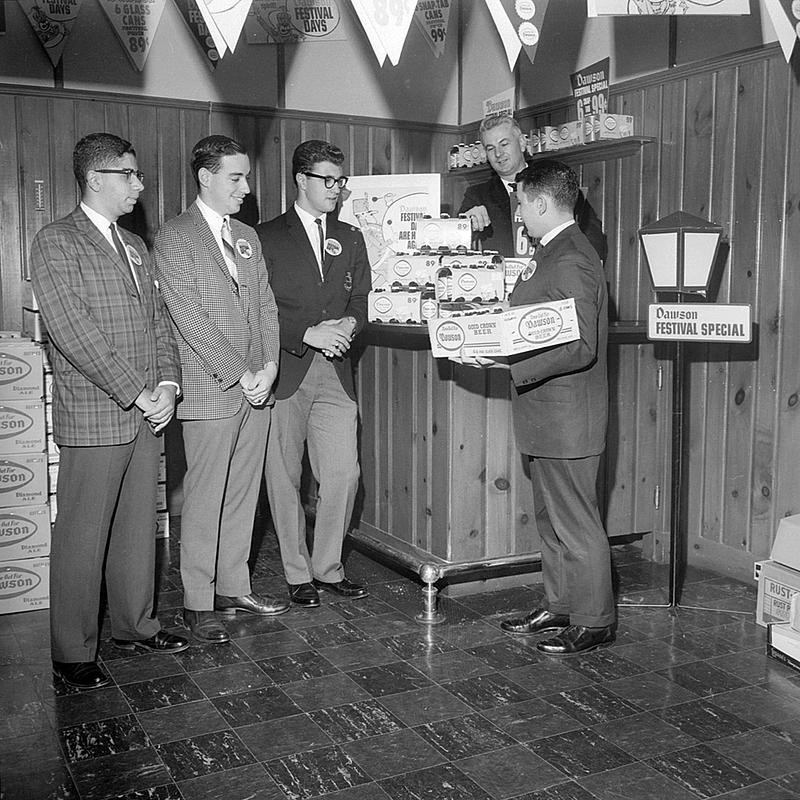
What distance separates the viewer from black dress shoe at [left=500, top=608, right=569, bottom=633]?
3.38m

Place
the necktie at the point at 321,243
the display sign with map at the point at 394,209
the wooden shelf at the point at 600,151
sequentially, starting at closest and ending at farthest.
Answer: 1. the necktie at the point at 321,243
2. the display sign with map at the point at 394,209
3. the wooden shelf at the point at 600,151

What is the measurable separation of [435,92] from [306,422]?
2716mm

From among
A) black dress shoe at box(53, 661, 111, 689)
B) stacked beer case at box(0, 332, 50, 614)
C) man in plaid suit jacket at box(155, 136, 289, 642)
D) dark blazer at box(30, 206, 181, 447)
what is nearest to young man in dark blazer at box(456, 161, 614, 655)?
man in plaid suit jacket at box(155, 136, 289, 642)

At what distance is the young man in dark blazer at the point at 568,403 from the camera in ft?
9.91

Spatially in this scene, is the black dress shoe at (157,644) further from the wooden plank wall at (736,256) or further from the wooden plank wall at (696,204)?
the wooden plank wall at (736,256)

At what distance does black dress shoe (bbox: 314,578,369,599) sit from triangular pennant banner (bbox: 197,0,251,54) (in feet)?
6.71

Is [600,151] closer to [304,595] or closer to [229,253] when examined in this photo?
[229,253]

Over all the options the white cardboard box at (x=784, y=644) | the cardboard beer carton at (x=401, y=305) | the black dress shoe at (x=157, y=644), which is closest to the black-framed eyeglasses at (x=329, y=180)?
the cardboard beer carton at (x=401, y=305)

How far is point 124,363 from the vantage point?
119 inches

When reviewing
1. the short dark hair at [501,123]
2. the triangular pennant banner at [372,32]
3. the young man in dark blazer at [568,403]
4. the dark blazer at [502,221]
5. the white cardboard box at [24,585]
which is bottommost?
the white cardboard box at [24,585]

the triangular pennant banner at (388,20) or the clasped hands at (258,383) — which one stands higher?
the triangular pennant banner at (388,20)

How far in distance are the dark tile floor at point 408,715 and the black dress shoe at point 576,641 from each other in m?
0.03

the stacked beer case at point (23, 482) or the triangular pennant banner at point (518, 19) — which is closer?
the triangular pennant banner at point (518, 19)

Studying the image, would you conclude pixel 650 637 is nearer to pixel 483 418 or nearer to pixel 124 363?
pixel 483 418
